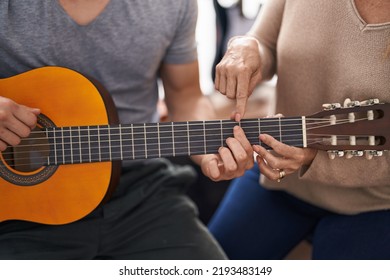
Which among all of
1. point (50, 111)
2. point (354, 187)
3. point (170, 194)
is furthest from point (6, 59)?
point (354, 187)

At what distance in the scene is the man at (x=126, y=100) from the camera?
114cm

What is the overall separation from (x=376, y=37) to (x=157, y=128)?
466mm

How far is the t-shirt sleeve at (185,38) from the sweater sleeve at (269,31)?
146 mm

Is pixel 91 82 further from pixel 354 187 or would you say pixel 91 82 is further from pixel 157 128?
pixel 354 187

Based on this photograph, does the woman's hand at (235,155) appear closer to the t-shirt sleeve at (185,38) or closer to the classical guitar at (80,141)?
the classical guitar at (80,141)

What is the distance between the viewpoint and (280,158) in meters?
1.09

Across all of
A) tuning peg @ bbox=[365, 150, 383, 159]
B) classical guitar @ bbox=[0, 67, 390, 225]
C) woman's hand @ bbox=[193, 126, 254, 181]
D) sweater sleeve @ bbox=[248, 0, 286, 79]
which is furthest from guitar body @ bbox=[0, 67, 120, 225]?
tuning peg @ bbox=[365, 150, 383, 159]

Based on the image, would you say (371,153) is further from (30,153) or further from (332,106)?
(30,153)

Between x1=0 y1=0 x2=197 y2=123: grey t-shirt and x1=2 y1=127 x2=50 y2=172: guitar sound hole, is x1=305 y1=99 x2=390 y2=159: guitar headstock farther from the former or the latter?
x1=2 y1=127 x2=50 y2=172: guitar sound hole

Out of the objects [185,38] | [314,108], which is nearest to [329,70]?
[314,108]

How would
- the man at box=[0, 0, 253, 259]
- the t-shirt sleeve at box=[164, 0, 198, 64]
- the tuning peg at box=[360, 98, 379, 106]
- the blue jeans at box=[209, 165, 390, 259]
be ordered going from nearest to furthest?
the tuning peg at box=[360, 98, 379, 106] < the man at box=[0, 0, 253, 259] < the t-shirt sleeve at box=[164, 0, 198, 64] < the blue jeans at box=[209, 165, 390, 259]

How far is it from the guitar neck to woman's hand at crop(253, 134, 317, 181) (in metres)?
0.02

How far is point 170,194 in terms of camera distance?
1.34m

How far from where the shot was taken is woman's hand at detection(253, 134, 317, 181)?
105 cm
